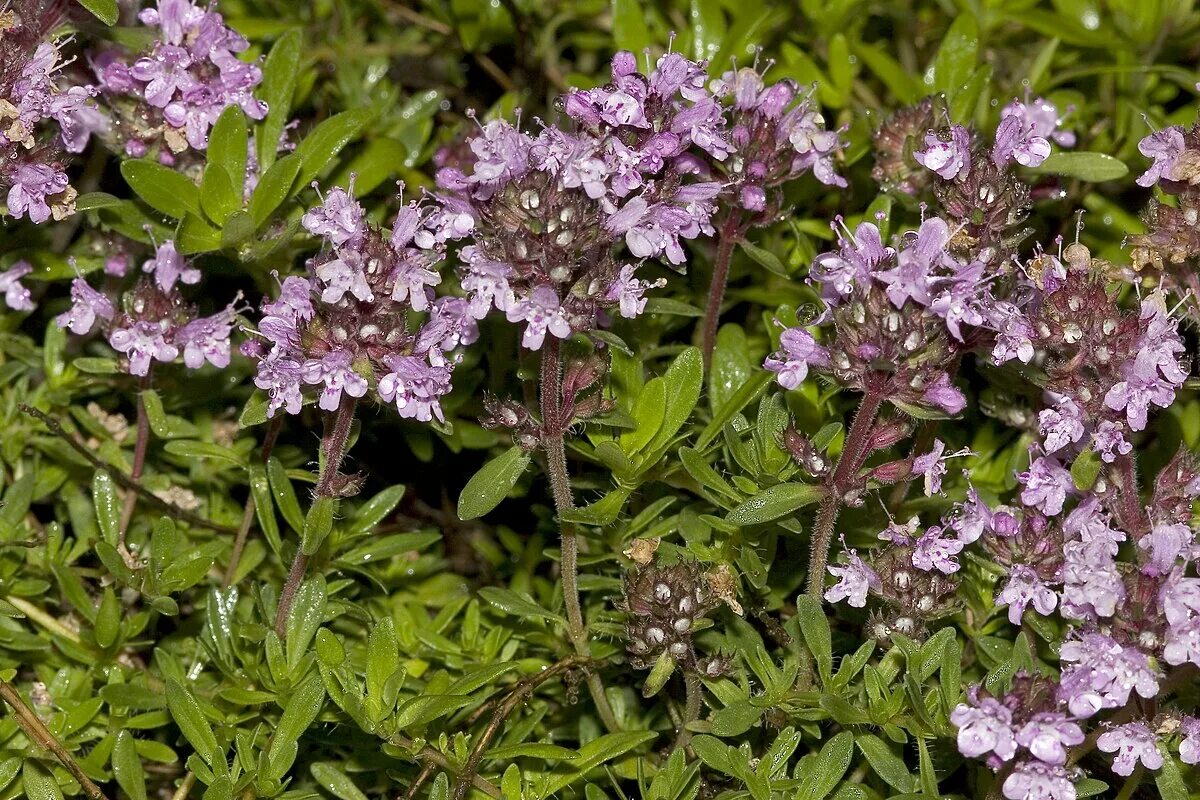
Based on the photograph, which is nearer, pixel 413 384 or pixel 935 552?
pixel 413 384

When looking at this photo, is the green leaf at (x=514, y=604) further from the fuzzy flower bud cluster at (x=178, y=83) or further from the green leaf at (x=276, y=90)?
the fuzzy flower bud cluster at (x=178, y=83)

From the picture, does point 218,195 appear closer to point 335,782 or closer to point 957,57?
point 335,782

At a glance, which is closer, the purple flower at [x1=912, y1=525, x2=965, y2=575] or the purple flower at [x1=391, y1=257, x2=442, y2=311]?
the purple flower at [x1=391, y1=257, x2=442, y2=311]

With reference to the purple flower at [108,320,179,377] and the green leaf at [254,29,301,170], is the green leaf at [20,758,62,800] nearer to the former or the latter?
the purple flower at [108,320,179,377]

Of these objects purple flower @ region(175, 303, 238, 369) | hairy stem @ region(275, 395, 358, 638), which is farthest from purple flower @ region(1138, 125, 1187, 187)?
purple flower @ region(175, 303, 238, 369)

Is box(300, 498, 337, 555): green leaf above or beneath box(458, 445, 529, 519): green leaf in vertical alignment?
beneath

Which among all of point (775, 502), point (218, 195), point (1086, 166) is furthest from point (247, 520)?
point (1086, 166)
